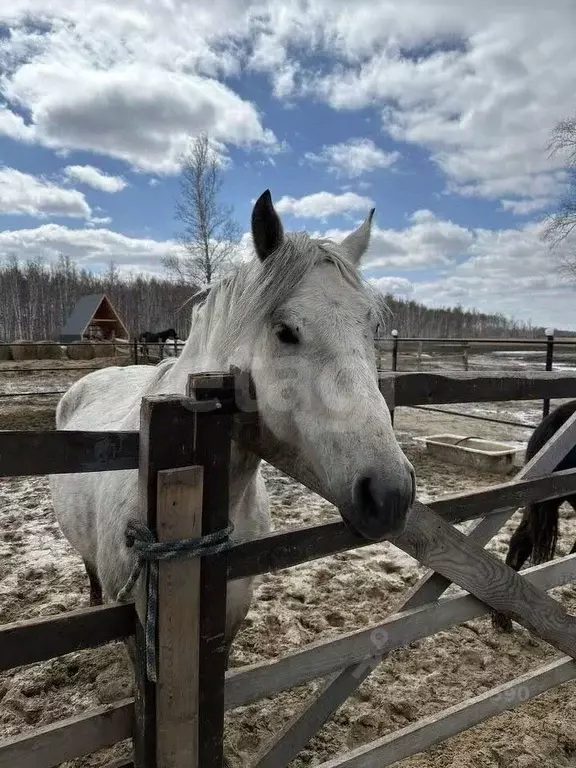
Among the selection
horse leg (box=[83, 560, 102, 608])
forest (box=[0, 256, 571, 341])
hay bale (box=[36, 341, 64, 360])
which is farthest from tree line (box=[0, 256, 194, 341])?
horse leg (box=[83, 560, 102, 608])

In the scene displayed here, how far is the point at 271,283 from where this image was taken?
143 centimetres

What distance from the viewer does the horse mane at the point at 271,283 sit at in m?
1.42

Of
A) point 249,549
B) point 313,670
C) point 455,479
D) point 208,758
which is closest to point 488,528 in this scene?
point 313,670

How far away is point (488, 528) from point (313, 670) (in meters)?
0.92

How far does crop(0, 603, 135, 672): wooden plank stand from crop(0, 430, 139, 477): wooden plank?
1.04ft

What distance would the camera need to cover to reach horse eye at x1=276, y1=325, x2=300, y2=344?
134 cm

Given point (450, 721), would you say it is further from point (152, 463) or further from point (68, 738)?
point (152, 463)

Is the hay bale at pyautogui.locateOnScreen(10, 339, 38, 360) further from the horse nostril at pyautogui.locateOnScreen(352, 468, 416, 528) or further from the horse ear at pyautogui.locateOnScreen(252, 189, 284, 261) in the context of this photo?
the horse nostril at pyautogui.locateOnScreen(352, 468, 416, 528)

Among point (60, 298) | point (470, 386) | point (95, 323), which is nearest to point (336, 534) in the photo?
point (470, 386)

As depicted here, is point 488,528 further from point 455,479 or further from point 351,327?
point 455,479

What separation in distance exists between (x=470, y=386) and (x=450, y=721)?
1.29m

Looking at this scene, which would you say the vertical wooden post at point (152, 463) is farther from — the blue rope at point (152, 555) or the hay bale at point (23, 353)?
the hay bale at point (23, 353)

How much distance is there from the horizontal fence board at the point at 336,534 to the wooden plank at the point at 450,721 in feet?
2.31

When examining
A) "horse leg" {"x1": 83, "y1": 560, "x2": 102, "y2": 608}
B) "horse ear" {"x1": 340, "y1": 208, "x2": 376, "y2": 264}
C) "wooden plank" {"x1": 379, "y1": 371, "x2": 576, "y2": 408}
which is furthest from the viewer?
"horse leg" {"x1": 83, "y1": 560, "x2": 102, "y2": 608}
